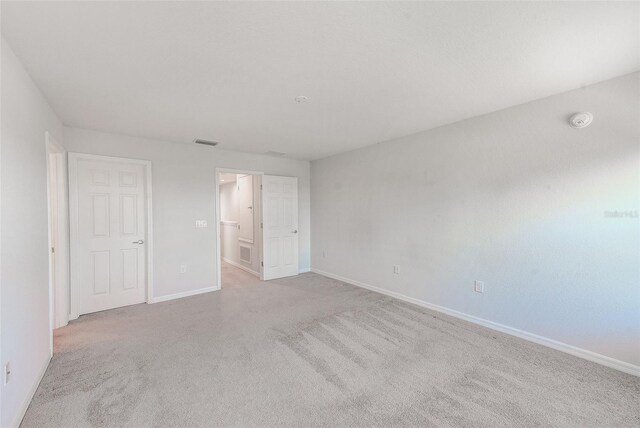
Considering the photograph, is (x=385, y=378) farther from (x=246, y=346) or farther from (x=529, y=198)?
(x=529, y=198)

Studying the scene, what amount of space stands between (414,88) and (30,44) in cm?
269

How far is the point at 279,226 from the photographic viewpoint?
17.1 ft

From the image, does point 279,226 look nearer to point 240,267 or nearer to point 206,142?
point 240,267

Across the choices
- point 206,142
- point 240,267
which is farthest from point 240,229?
point 206,142

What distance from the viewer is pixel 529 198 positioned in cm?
272

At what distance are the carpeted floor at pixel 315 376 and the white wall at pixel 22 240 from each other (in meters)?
0.26

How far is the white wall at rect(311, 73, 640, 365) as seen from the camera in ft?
7.38

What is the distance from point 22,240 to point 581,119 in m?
4.34

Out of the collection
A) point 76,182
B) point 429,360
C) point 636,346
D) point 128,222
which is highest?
point 76,182

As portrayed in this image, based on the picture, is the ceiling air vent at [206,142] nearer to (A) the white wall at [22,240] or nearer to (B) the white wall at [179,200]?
(B) the white wall at [179,200]

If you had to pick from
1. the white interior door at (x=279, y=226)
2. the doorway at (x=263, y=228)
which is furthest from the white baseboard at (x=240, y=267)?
the white interior door at (x=279, y=226)

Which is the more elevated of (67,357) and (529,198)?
(529,198)

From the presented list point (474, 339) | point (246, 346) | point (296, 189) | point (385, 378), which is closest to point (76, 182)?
point (246, 346)

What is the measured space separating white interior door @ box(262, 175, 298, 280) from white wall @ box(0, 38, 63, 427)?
300 centimetres
